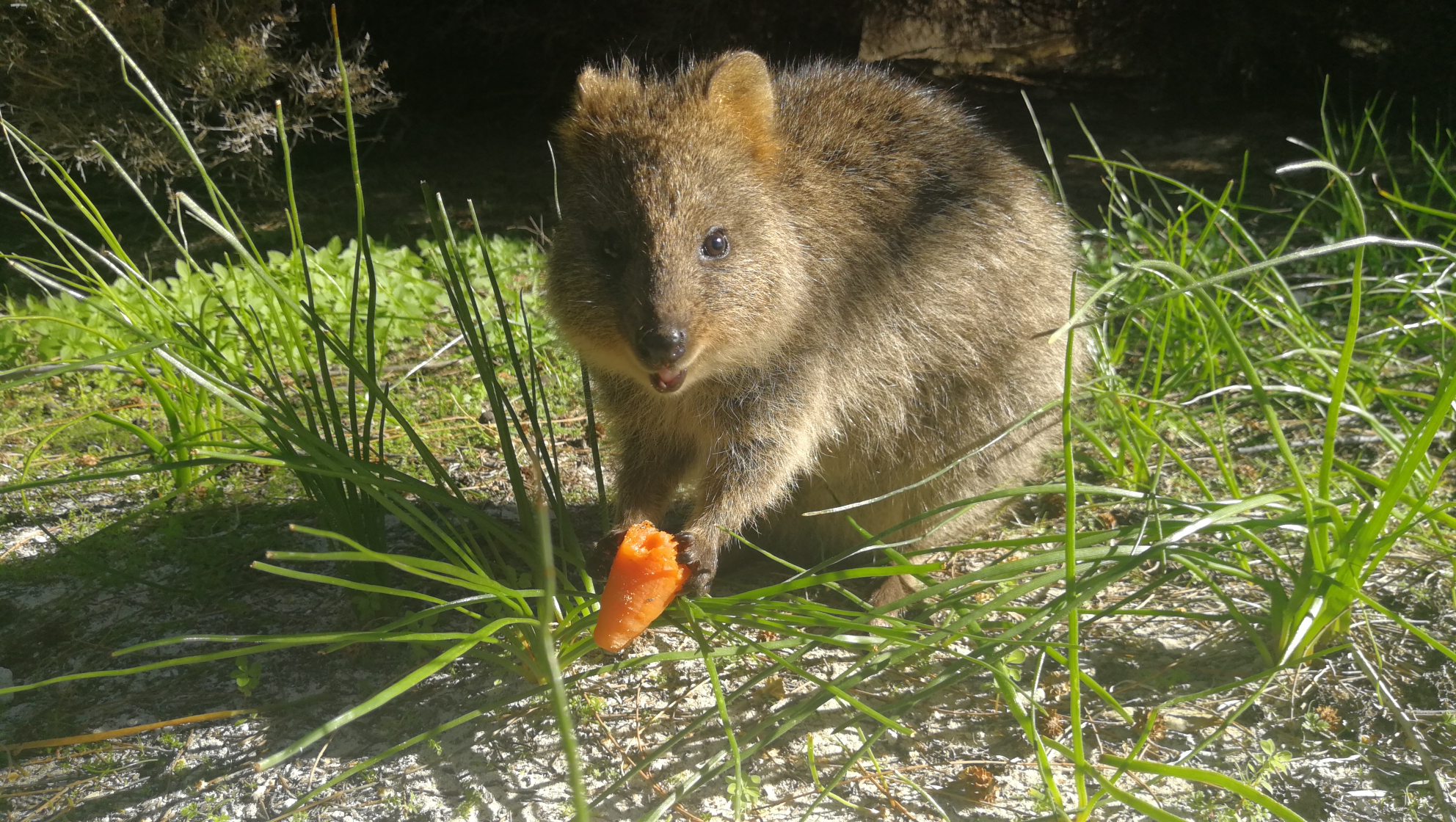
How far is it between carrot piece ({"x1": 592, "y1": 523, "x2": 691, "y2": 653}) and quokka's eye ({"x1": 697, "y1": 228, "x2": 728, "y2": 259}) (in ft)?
2.62

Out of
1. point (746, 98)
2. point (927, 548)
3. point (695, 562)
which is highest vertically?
point (746, 98)

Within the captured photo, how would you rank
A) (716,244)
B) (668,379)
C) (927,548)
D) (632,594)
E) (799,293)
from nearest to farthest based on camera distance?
(632,594), (668,379), (716,244), (799,293), (927,548)

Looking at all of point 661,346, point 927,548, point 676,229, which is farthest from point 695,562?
point 676,229

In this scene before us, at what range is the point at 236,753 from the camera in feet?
7.32

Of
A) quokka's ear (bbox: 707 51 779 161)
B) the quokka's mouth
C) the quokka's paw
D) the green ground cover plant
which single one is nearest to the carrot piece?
the green ground cover plant

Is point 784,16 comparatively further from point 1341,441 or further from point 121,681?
point 121,681

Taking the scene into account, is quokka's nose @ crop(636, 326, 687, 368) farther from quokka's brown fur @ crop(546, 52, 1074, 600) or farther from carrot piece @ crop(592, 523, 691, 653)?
carrot piece @ crop(592, 523, 691, 653)

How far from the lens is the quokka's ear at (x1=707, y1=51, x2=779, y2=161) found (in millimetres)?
2712

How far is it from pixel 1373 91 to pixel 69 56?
8567mm

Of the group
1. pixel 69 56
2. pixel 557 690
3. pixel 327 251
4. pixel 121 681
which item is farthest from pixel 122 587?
pixel 69 56

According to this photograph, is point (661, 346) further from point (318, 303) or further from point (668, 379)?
point (318, 303)

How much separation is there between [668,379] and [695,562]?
0.49 m

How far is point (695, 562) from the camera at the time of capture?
256 centimetres

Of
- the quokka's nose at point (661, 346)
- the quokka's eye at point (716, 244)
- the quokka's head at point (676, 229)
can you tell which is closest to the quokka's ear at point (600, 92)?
the quokka's head at point (676, 229)
